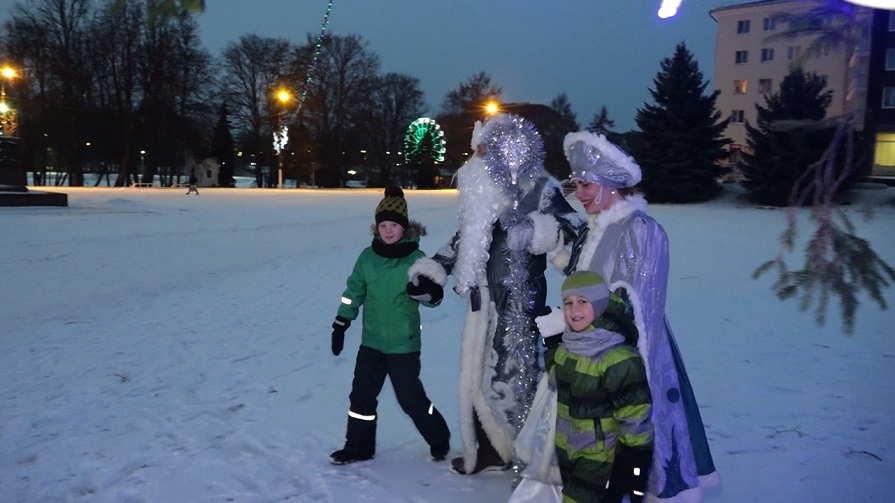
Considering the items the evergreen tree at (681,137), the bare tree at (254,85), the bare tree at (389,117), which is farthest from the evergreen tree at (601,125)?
the bare tree at (389,117)

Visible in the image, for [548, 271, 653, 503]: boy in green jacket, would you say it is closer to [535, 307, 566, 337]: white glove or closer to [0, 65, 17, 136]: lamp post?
[535, 307, 566, 337]: white glove

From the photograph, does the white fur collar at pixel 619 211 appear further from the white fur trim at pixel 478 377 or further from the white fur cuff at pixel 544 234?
the white fur trim at pixel 478 377

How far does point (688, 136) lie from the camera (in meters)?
34.0

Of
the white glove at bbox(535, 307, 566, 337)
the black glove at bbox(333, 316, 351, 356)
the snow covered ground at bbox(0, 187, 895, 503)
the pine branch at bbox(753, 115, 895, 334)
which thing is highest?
the pine branch at bbox(753, 115, 895, 334)

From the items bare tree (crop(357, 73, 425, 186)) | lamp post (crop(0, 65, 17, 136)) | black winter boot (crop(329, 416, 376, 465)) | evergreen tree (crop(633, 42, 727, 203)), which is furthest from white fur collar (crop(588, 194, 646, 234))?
bare tree (crop(357, 73, 425, 186))

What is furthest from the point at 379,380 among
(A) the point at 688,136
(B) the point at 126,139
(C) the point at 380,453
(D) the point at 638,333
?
(B) the point at 126,139

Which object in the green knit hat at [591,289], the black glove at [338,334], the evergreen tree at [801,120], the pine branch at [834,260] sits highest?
the evergreen tree at [801,120]

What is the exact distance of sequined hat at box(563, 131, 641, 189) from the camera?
3.32 m

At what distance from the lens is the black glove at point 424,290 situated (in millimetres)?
4156

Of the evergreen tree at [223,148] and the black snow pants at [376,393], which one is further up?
the evergreen tree at [223,148]

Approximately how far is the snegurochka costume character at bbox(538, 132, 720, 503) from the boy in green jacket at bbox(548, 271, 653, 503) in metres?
0.19

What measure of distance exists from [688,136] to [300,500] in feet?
109

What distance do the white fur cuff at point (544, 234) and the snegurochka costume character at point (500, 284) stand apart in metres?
0.06

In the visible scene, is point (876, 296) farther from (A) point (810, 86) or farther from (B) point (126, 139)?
(B) point (126, 139)
